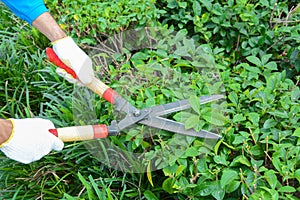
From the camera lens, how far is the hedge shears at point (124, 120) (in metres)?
1.70

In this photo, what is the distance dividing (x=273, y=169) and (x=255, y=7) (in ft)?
3.37

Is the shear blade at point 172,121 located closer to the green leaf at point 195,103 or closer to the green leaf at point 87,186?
the green leaf at point 195,103

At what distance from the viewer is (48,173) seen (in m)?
2.06

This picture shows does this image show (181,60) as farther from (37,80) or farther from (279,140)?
(37,80)

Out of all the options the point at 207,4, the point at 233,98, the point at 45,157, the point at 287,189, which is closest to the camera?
the point at 287,189

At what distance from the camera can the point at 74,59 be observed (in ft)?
6.07

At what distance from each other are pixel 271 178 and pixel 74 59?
93cm

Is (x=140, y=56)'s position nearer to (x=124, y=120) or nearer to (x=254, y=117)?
(x=124, y=120)

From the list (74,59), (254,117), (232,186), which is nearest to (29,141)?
(74,59)

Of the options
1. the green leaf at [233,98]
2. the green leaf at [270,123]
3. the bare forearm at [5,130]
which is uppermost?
the bare forearm at [5,130]

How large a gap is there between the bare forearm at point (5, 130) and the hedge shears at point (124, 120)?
158mm

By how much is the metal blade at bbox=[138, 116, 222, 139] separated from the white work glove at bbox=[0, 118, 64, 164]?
37 cm

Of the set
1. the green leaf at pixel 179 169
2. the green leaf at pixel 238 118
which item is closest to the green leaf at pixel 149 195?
the green leaf at pixel 179 169

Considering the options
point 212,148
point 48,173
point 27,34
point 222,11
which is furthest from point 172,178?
point 27,34
